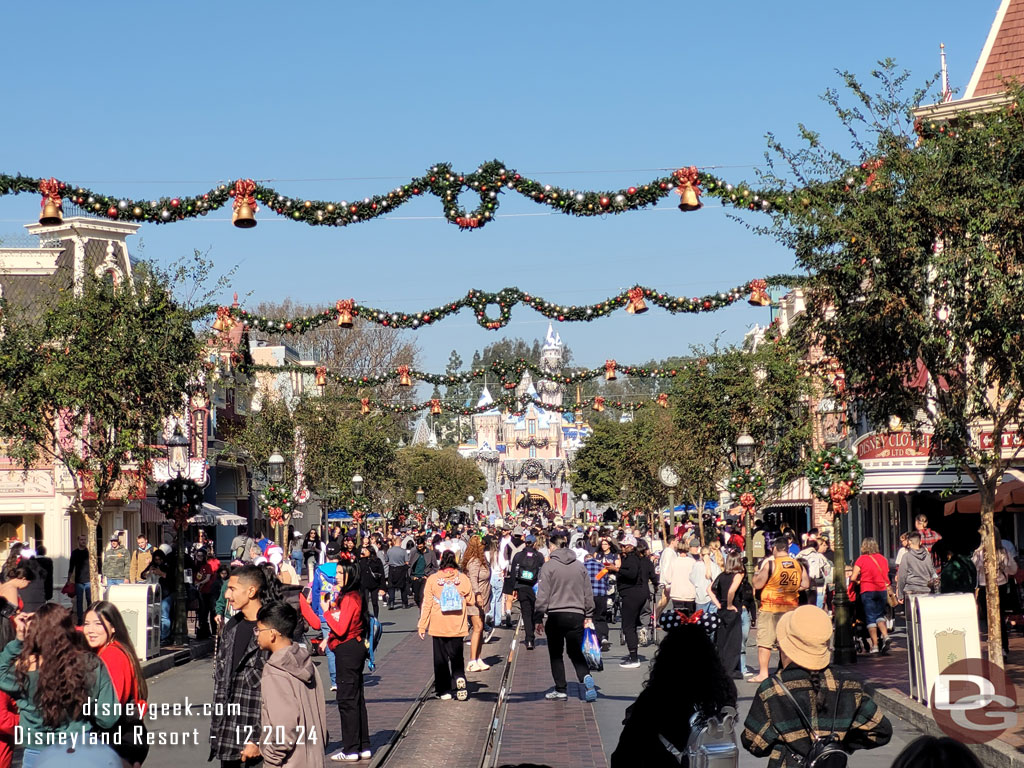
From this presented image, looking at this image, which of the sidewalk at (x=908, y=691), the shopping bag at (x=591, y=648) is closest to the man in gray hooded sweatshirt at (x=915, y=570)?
the sidewalk at (x=908, y=691)

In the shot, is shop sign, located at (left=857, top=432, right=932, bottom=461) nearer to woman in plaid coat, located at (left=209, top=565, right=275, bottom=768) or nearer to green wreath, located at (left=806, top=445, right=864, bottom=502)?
green wreath, located at (left=806, top=445, right=864, bottom=502)

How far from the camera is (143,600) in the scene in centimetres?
1900

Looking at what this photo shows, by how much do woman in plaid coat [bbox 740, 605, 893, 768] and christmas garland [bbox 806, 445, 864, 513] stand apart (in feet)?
45.8

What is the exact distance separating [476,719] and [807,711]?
8.21m

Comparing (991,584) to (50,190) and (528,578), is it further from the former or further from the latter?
(50,190)

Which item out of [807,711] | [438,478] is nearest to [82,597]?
[807,711]

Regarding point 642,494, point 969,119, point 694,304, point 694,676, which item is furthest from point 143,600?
point 642,494

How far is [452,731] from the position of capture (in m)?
13.0

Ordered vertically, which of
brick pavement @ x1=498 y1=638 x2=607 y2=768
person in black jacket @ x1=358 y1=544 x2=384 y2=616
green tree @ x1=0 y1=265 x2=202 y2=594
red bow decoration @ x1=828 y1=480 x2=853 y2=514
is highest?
green tree @ x1=0 y1=265 x2=202 y2=594

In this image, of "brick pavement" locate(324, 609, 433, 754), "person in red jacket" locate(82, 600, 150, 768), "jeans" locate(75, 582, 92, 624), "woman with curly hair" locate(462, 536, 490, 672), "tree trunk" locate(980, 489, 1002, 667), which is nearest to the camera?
"person in red jacket" locate(82, 600, 150, 768)

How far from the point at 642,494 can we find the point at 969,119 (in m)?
50.4

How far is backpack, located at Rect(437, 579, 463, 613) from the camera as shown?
48.1 ft

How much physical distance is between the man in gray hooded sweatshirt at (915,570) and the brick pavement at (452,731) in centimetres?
618

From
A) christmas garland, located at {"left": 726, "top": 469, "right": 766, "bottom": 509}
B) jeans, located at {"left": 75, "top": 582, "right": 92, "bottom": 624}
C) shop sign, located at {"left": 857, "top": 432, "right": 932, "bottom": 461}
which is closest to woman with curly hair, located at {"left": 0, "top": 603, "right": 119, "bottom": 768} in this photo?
jeans, located at {"left": 75, "top": 582, "right": 92, "bottom": 624}
